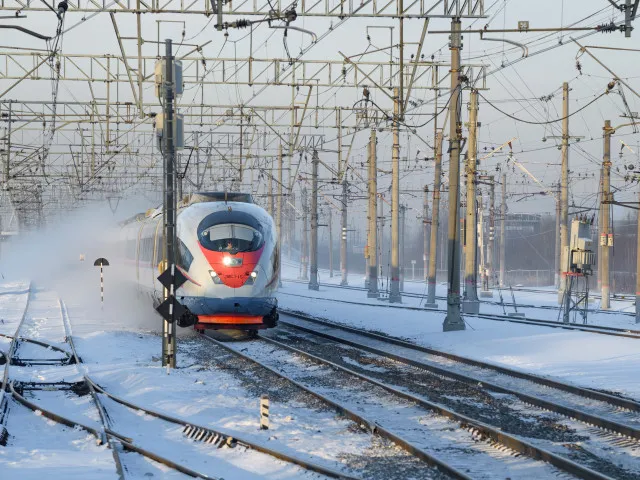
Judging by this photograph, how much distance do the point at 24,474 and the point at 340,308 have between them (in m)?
29.6

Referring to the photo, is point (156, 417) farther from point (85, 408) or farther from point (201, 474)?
point (201, 474)

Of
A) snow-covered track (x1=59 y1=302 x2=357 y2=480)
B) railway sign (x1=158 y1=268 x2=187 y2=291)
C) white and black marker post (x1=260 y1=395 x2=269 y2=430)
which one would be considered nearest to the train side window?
railway sign (x1=158 y1=268 x2=187 y2=291)

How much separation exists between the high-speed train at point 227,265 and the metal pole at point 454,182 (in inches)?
202

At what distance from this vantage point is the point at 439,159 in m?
38.9

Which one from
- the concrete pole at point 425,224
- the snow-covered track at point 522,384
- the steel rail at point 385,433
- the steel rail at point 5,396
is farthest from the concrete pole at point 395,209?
the steel rail at point 385,433

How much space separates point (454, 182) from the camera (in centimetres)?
2545

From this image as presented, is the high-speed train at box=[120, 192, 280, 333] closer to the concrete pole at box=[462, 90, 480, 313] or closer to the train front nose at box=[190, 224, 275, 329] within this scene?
the train front nose at box=[190, 224, 275, 329]

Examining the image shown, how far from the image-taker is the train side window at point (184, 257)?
22688 millimetres

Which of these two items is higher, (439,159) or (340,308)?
(439,159)

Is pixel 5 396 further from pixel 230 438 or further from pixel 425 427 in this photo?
pixel 425 427

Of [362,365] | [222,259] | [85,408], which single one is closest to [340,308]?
[222,259]

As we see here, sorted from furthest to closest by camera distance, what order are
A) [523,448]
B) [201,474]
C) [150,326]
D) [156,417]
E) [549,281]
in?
[549,281]
[150,326]
[156,417]
[523,448]
[201,474]

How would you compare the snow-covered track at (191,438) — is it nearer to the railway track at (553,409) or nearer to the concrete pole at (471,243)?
the railway track at (553,409)

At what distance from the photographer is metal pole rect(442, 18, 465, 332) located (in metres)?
25.3
